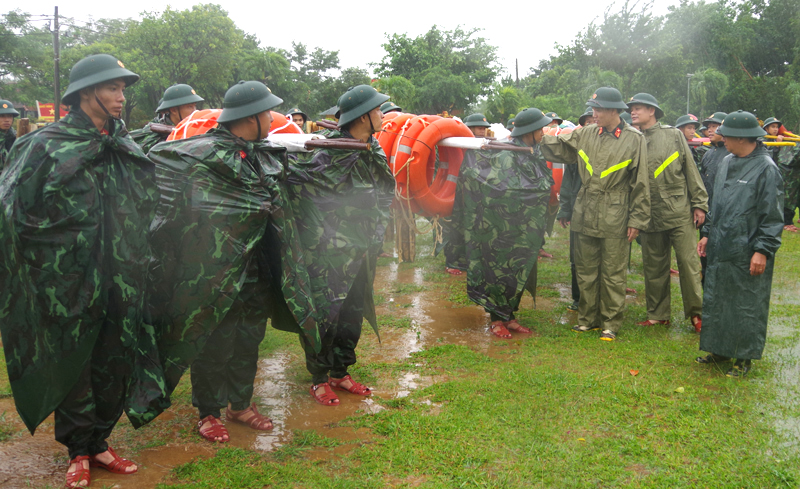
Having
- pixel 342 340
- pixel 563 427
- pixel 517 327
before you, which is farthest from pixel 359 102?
pixel 517 327

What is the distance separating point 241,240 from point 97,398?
1.05 m

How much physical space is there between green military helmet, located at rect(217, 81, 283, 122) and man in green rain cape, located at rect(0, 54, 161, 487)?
1.86 feet

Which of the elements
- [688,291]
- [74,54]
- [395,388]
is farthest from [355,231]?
[74,54]

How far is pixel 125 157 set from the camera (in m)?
3.06

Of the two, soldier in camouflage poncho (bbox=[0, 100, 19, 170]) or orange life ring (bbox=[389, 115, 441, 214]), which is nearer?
orange life ring (bbox=[389, 115, 441, 214])

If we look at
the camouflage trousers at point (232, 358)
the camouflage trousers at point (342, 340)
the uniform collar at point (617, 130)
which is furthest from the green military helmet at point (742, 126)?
the camouflage trousers at point (232, 358)

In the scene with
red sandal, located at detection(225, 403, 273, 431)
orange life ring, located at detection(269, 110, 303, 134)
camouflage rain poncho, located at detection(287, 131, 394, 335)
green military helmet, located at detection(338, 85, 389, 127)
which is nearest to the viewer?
red sandal, located at detection(225, 403, 273, 431)

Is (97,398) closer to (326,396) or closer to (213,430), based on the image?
(213,430)

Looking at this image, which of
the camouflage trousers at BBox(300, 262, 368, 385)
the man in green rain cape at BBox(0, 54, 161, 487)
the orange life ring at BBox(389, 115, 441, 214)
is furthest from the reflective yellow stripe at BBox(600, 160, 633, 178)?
the man in green rain cape at BBox(0, 54, 161, 487)

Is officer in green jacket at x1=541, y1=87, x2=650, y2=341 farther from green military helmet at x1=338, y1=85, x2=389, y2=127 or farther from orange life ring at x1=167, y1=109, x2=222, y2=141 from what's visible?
orange life ring at x1=167, y1=109, x2=222, y2=141

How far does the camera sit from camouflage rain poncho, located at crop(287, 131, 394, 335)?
3.97m

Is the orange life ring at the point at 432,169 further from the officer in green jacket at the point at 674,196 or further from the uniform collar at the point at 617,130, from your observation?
the officer in green jacket at the point at 674,196

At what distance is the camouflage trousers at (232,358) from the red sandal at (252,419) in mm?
38

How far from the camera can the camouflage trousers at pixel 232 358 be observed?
347cm
